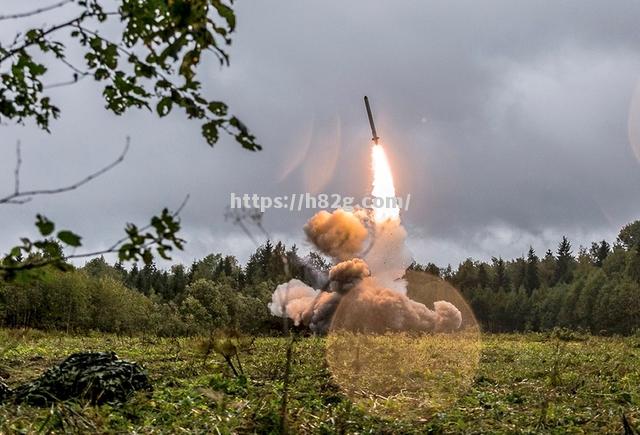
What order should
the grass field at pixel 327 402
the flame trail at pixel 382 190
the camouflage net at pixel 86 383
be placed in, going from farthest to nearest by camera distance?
the flame trail at pixel 382 190 → the camouflage net at pixel 86 383 → the grass field at pixel 327 402

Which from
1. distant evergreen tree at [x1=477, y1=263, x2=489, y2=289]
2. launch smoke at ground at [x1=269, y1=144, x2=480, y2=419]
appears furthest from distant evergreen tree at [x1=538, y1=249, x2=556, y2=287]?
launch smoke at ground at [x1=269, y1=144, x2=480, y2=419]

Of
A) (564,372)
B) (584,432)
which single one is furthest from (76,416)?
(564,372)

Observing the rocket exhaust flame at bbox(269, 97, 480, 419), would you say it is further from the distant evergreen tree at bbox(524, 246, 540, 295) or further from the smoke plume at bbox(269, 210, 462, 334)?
the distant evergreen tree at bbox(524, 246, 540, 295)

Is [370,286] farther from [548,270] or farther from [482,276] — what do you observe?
[548,270]

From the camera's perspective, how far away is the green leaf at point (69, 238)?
8.43 ft

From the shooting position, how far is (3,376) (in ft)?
40.4

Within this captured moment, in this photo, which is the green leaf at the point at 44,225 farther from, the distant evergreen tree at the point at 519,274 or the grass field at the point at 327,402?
the distant evergreen tree at the point at 519,274

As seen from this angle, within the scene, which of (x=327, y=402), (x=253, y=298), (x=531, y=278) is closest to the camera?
(x=327, y=402)

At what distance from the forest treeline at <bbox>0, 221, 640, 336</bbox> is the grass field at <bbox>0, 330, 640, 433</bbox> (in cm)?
2102

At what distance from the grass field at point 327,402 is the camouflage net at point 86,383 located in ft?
1.24

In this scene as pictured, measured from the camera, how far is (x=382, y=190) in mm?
36969

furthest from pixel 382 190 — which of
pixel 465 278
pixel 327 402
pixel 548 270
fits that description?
pixel 548 270

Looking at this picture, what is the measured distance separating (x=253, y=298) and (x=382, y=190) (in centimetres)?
3612

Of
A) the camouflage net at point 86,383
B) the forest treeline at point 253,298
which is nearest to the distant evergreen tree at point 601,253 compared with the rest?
the forest treeline at point 253,298
